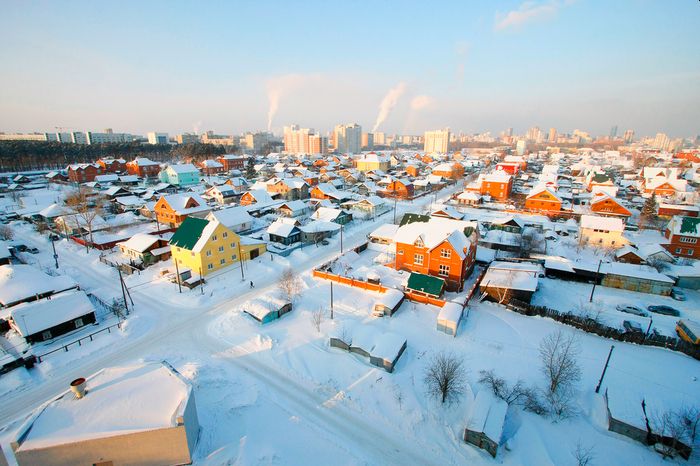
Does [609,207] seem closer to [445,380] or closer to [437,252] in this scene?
[437,252]

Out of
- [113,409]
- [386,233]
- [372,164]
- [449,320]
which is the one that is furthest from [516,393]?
[372,164]

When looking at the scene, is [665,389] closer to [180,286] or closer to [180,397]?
[180,397]

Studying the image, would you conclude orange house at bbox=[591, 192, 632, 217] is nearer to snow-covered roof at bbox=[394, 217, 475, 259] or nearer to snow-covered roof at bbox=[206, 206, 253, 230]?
snow-covered roof at bbox=[394, 217, 475, 259]

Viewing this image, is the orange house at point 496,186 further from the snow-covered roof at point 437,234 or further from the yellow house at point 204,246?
the yellow house at point 204,246

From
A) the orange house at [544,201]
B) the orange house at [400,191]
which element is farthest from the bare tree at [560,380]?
the orange house at [400,191]

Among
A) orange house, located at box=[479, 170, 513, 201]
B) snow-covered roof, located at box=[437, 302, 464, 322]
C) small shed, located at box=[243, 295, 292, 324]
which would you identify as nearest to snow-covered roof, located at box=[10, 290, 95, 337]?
small shed, located at box=[243, 295, 292, 324]

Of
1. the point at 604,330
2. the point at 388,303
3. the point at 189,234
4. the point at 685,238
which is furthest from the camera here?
the point at 685,238
